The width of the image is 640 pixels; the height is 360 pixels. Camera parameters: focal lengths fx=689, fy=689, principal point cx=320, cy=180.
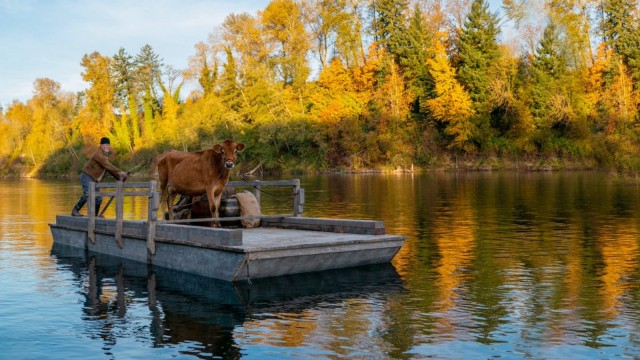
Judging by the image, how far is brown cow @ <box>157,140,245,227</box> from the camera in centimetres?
1608

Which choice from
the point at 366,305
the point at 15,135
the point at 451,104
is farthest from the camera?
the point at 15,135

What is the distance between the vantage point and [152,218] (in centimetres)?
1570

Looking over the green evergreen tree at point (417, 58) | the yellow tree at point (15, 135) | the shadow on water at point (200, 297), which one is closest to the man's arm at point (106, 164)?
the shadow on water at point (200, 297)

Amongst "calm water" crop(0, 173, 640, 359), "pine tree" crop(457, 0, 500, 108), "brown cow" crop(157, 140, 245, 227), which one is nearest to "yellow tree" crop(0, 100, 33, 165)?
"pine tree" crop(457, 0, 500, 108)

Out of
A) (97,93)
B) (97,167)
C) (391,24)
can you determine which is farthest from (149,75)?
(97,167)


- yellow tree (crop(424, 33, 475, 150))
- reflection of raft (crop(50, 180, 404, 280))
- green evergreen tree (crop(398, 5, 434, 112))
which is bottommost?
reflection of raft (crop(50, 180, 404, 280))

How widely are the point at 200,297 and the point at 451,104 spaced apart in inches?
2640

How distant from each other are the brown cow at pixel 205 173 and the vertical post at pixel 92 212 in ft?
7.47

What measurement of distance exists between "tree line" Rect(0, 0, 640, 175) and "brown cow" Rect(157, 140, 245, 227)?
55986 mm

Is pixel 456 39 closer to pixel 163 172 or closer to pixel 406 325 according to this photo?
pixel 163 172

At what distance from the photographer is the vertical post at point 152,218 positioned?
1565 cm

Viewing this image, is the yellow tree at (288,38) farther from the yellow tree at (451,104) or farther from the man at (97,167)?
the man at (97,167)

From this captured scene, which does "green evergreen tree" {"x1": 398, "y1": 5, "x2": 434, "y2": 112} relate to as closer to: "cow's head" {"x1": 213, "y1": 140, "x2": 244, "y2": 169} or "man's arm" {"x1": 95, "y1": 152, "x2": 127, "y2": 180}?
"man's arm" {"x1": 95, "y1": 152, "x2": 127, "y2": 180}

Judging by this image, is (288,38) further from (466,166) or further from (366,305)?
(366,305)
